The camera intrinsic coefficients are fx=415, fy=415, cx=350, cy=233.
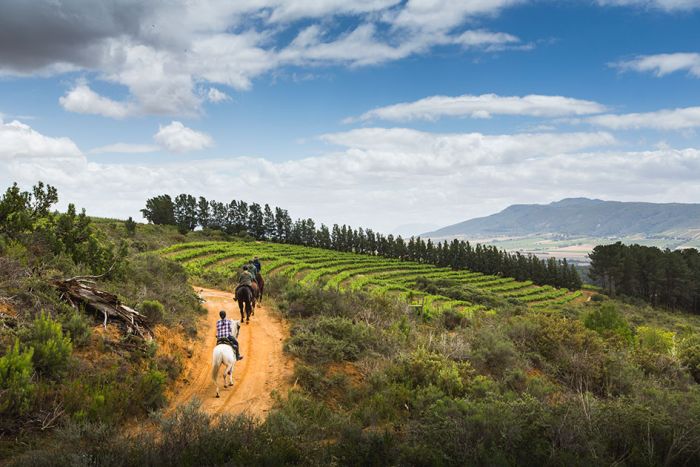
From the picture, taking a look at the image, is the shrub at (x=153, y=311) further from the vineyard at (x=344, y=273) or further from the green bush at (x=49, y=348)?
the vineyard at (x=344, y=273)

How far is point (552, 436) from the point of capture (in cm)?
746

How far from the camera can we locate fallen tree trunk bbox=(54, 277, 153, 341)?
10930 millimetres

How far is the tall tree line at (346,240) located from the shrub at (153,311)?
92226 mm

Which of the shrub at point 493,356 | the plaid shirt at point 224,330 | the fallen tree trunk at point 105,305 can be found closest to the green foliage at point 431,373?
the shrub at point 493,356

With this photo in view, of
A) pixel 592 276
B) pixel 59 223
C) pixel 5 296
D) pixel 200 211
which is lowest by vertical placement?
pixel 592 276

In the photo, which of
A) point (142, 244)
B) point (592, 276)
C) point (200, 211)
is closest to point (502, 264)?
point (592, 276)

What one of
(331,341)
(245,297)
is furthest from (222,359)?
(245,297)

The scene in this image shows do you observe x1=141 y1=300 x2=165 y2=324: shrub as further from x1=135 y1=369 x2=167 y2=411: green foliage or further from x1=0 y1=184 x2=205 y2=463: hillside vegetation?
x1=135 y1=369 x2=167 y2=411: green foliage

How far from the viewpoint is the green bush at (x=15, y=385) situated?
6684 millimetres

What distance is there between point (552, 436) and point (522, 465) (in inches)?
44.1

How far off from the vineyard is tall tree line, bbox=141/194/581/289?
833 centimetres

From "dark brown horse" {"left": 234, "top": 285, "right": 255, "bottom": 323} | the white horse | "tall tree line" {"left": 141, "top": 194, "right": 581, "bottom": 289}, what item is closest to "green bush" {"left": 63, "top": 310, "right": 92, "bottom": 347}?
the white horse

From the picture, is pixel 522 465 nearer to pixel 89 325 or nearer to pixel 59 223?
pixel 89 325

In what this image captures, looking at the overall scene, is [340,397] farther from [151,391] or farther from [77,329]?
[77,329]
